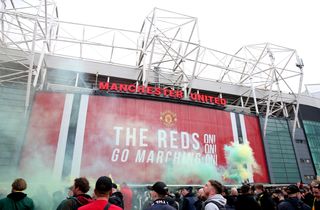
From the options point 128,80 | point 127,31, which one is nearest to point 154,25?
point 127,31

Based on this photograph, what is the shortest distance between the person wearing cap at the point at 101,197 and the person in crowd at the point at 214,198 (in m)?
1.62

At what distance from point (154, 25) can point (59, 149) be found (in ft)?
46.5

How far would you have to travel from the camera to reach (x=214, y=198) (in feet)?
12.3

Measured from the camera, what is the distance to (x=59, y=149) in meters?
17.0

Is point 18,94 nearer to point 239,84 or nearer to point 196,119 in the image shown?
point 196,119

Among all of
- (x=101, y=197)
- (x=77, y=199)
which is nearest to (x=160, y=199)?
(x=101, y=197)

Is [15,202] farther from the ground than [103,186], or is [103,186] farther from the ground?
[103,186]

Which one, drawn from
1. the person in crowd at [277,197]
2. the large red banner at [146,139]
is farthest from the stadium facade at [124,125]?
the person in crowd at [277,197]

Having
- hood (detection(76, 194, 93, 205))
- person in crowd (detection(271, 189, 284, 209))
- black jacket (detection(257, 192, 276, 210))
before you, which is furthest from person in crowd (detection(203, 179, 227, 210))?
person in crowd (detection(271, 189, 284, 209))

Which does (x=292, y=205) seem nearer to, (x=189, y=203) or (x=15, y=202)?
(x=189, y=203)

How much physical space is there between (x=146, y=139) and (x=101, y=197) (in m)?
16.9

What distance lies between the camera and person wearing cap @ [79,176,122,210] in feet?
8.36

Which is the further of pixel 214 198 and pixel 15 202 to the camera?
pixel 15 202

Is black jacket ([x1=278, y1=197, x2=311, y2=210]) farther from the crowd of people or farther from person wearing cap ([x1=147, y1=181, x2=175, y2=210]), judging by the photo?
person wearing cap ([x1=147, y1=181, x2=175, y2=210])
